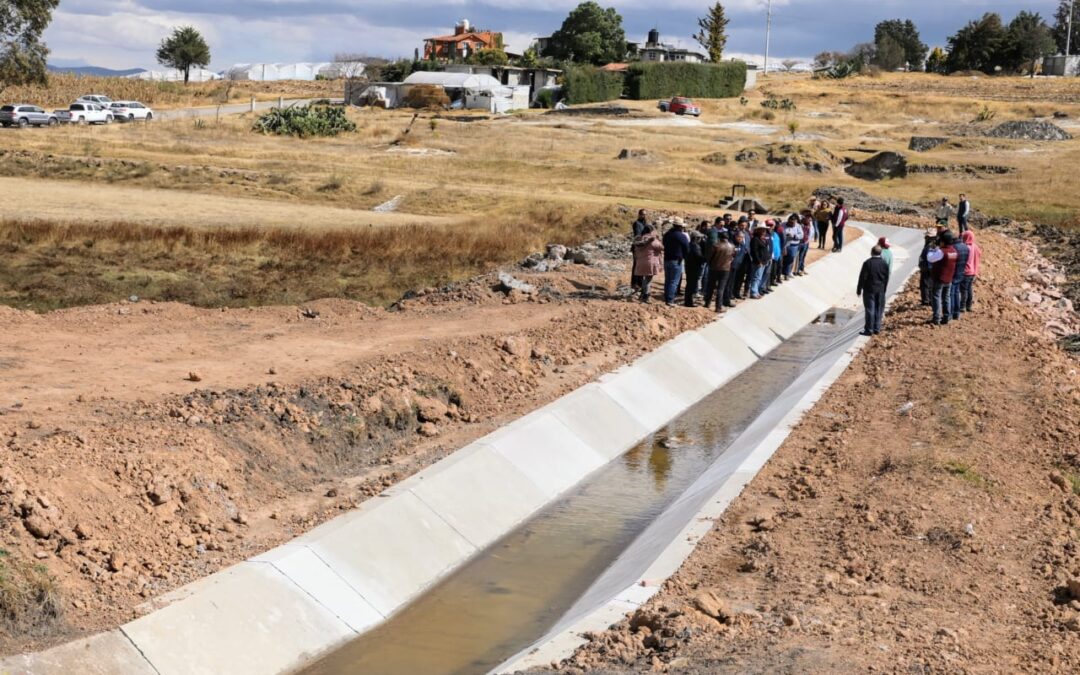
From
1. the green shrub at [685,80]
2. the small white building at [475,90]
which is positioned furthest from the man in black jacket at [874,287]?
the green shrub at [685,80]

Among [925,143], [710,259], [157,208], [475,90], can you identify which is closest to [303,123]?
[475,90]

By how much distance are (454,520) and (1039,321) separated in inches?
664

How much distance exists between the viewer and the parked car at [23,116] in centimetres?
6594

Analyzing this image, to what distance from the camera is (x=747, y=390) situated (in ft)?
72.9

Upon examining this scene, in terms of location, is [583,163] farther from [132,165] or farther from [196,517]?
[196,517]

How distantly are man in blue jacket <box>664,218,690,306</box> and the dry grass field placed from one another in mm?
6198

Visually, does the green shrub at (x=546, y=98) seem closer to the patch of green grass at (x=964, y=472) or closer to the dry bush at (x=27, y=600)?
the patch of green grass at (x=964, y=472)

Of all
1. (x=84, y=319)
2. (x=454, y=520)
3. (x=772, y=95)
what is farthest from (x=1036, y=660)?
(x=772, y=95)

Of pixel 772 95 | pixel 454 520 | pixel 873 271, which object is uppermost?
pixel 772 95

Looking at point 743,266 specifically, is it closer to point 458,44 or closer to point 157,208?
point 157,208

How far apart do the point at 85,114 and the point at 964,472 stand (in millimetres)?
65961

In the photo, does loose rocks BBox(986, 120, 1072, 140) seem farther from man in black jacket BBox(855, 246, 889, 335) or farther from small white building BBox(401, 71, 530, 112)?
man in black jacket BBox(855, 246, 889, 335)

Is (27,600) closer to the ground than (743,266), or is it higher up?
closer to the ground

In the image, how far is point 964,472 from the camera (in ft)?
45.8
